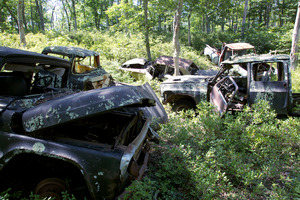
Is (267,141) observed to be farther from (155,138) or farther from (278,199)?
(155,138)

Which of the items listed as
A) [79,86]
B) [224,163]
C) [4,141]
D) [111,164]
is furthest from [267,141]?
[79,86]

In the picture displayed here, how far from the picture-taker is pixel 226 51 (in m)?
12.7

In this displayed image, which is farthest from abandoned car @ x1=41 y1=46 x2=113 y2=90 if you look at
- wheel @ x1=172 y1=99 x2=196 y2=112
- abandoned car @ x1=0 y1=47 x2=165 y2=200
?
abandoned car @ x1=0 y1=47 x2=165 y2=200

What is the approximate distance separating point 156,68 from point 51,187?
8.71m

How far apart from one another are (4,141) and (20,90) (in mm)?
994

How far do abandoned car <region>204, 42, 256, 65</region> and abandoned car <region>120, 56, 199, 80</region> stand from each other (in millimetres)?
2248

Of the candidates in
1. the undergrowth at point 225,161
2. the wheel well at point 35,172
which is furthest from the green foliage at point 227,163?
the wheel well at point 35,172

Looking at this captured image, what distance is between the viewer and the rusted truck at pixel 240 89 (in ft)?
15.3

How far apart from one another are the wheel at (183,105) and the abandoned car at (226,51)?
5.87 meters

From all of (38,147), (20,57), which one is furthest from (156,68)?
(38,147)

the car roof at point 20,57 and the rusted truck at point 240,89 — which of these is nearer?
the car roof at point 20,57

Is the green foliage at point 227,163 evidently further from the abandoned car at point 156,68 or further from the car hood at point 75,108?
the abandoned car at point 156,68

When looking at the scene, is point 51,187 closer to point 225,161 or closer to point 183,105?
point 225,161

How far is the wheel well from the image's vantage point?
2.54 meters
